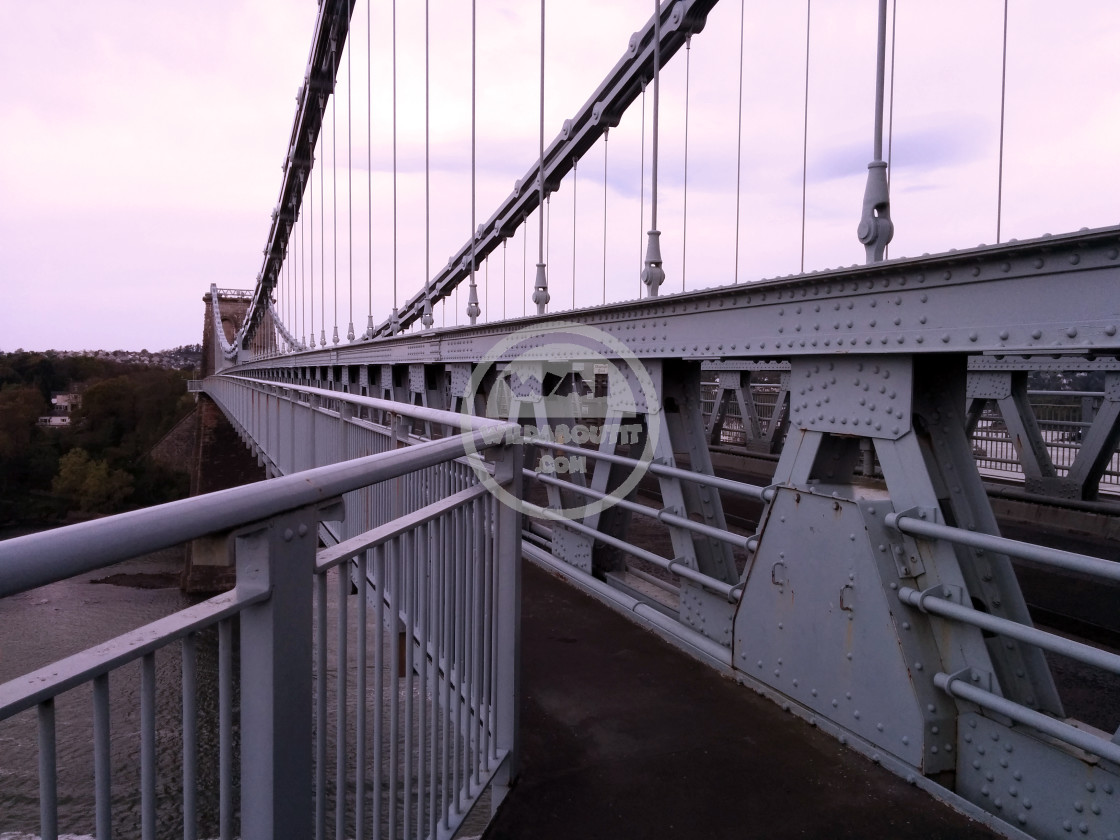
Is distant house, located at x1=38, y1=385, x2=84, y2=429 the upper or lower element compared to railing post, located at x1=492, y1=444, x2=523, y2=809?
lower

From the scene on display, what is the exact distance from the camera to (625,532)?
5.36 meters

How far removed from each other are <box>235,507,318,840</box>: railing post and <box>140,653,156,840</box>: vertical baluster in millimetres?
196

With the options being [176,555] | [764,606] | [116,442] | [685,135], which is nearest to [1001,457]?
[685,135]

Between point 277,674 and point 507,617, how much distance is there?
141cm

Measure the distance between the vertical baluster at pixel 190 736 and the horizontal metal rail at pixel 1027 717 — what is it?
7.20ft

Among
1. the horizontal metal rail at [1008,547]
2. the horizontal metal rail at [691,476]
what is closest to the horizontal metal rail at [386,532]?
the horizontal metal rail at [691,476]

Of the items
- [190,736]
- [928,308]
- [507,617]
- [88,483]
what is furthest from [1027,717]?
[88,483]

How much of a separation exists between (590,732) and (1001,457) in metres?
10.9

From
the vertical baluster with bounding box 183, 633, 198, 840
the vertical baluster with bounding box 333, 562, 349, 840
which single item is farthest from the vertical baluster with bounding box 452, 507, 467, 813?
the vertical baluster with bounding box 183, 633, 198, 840

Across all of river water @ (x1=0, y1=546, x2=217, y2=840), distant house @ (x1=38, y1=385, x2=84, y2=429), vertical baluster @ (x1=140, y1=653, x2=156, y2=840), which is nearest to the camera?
vertical baluster @ (x1=140, y1=653, x2=156, y2=840)

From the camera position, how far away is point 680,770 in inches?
110

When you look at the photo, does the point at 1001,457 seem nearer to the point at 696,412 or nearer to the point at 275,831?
the point at 696,412

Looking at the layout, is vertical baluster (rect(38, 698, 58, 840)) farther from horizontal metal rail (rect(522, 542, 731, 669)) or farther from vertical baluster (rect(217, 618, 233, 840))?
horizontal metal rail (rect(522, 542, 731, 669))

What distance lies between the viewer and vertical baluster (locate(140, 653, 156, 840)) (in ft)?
2.99
